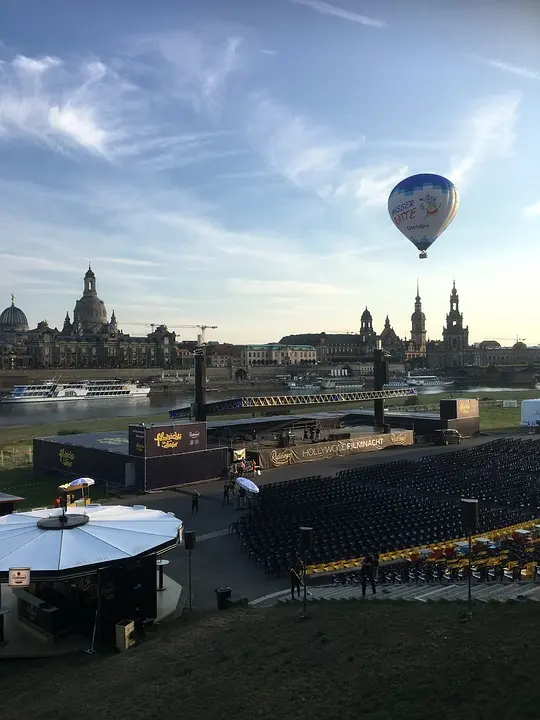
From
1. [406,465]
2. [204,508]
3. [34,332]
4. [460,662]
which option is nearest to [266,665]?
[460,662]

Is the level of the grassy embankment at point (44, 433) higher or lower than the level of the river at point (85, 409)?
higher

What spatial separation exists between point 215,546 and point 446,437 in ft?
85.3

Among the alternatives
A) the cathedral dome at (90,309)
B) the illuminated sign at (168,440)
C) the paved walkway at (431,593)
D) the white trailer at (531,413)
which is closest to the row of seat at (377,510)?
the paved walkway at (431,593)

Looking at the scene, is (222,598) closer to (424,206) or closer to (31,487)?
(31,487)

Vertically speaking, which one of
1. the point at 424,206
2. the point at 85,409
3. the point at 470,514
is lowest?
the point at 85,409

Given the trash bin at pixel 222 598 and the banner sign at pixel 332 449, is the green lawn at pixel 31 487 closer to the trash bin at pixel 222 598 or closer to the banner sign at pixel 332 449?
the banner sign at pixel 332 449

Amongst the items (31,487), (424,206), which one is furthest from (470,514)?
(424,206)

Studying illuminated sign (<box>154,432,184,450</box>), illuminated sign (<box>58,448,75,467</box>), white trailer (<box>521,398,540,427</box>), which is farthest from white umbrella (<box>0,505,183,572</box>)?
white trailer (<box>521,398,540,427</box>)

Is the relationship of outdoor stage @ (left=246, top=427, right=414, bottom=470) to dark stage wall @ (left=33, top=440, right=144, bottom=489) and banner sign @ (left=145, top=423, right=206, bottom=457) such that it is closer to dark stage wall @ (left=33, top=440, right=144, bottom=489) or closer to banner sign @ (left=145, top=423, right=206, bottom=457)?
banner sign @ (left=145, top=423, right=206, bottom=457)

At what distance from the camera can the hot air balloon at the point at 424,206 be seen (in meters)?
39.6

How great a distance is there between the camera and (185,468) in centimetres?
2775

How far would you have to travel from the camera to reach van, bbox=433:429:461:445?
40.3 meters

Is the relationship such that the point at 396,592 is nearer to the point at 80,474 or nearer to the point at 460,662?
the point at 460,662

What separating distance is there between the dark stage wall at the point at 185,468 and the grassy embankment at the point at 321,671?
16361 millimetres
